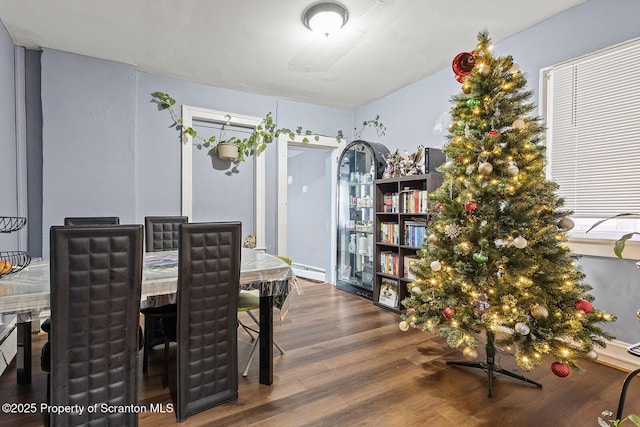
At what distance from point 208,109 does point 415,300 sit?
3242 millimetres

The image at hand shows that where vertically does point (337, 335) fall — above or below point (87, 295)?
below

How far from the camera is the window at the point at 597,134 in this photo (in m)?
2.22

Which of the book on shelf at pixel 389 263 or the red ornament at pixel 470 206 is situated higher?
the red ornament at pixel 470 206

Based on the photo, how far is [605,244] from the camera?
2.31 m

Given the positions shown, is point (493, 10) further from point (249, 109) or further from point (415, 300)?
point (249, 109)

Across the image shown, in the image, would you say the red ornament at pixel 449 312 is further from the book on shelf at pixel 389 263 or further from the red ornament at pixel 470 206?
the book on shelf at pixel 389 263

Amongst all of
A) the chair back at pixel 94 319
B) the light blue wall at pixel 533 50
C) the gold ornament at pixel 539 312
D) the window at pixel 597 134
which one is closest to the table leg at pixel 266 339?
the chair back at pixel 94 319

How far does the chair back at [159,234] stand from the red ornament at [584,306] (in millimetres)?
2996

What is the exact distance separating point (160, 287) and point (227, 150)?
2.58m

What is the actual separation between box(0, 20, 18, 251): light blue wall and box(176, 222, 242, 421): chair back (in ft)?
7.07

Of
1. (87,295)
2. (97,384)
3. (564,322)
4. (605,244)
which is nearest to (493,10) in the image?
(605,244)

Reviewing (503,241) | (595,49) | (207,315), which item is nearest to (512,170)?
(503,241)

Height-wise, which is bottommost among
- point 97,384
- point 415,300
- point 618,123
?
point 97,384

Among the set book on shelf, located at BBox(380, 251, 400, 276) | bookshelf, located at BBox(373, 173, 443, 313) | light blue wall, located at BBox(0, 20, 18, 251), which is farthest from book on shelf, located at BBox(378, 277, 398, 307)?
light blue wall, located at BBox(0, 20, 18, 251)
